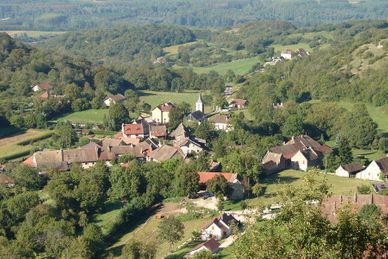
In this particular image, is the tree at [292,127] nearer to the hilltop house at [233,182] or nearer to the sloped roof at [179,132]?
the sloped roof at [179,132]

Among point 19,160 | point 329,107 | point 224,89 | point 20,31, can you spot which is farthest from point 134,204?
point 20,31

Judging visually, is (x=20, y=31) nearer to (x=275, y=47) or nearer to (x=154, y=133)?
(x=275, y=47)

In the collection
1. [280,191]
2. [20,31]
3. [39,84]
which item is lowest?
[20,31]

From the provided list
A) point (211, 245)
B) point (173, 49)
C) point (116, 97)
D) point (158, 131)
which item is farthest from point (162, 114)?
point (173, 49)

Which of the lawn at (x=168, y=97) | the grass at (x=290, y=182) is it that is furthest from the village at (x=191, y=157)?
the lawn at (x=168, y=97)

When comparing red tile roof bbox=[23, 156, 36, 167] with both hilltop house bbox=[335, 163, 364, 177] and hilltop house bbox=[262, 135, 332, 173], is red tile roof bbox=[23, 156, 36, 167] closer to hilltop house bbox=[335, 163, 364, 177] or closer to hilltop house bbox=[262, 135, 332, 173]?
hilltop house bbox=[262, 135, 332, 173]

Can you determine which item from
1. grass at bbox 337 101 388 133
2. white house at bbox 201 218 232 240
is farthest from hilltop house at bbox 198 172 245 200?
grass at bbox 337 101 388 133
